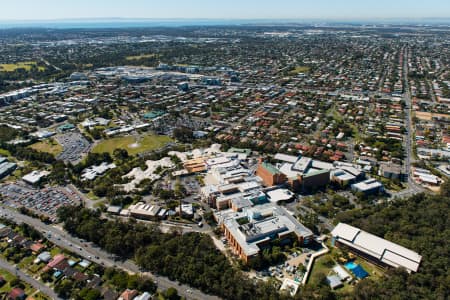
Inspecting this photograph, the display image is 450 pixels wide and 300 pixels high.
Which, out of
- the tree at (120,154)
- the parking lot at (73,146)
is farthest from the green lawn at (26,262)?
the parking lot at (73,146)

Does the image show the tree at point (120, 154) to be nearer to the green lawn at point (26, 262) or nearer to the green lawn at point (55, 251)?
the green lawn at point (55, 251)

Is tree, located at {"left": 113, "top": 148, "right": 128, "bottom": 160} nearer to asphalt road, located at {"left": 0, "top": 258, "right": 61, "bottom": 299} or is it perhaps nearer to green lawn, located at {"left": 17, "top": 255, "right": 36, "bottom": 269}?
green lawn, located at {"left": 17, "top": 255, "right": 36, "bottom": 269}

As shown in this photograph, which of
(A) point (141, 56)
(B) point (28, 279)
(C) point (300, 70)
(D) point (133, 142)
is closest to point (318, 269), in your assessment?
(B) point (28, 279)

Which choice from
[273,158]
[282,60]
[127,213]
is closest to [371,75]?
[282,60]

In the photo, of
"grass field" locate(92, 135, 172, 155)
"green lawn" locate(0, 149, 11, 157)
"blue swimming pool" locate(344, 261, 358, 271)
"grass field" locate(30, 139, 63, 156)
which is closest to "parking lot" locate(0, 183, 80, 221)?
"grass field" locate(30, 139, 63, 156)

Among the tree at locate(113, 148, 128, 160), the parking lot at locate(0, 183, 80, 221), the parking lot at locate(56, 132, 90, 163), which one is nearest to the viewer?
the parking lot at locate(0, 183, 80, 221)

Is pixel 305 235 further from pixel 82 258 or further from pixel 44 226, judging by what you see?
pixel 44 226
